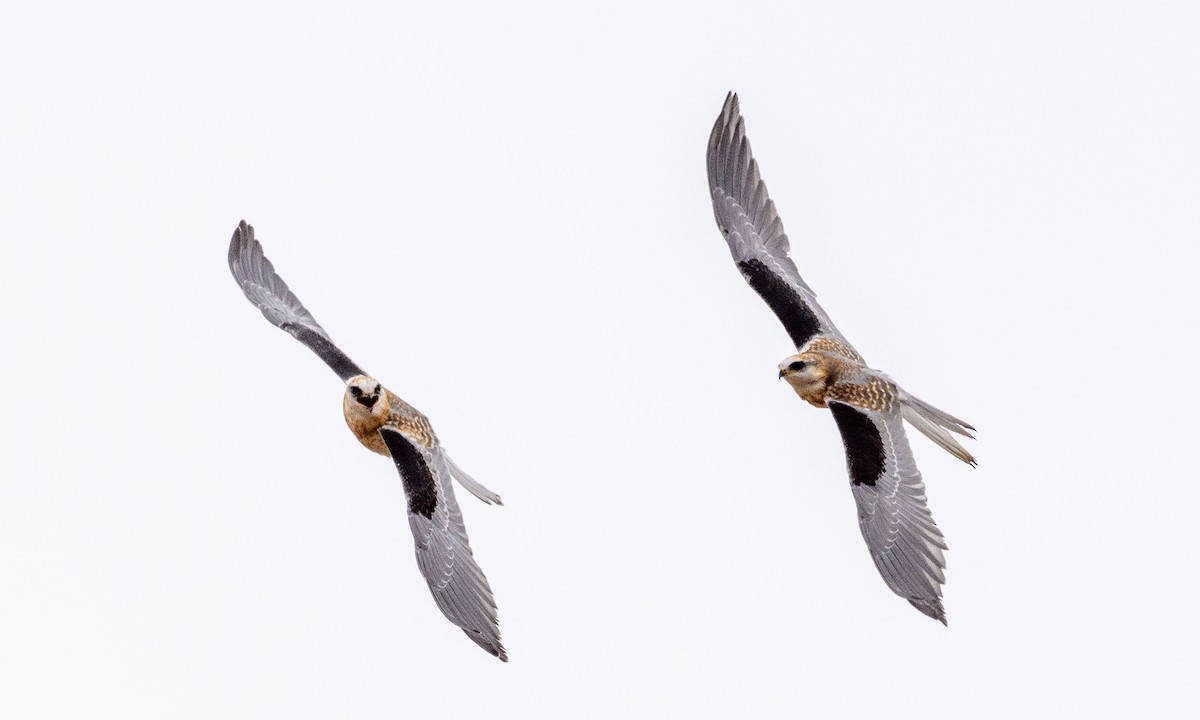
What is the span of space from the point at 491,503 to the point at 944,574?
412 cm

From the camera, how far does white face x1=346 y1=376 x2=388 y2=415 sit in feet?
66.9

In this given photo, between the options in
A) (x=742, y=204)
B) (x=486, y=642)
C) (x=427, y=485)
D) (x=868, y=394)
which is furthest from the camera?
(x=742, y=204)

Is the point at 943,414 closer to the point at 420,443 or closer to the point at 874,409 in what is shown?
the point at 874,409

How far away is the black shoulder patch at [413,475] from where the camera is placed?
64.9 ft

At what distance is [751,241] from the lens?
856 inches

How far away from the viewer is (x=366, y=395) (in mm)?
20375

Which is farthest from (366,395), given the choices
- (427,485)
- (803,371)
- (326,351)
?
(803,371)

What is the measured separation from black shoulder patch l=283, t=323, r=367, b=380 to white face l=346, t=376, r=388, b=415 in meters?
0.88

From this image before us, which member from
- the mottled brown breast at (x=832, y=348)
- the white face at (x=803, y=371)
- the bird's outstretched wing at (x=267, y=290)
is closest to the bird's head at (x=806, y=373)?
the white face at (x=803, y=371)

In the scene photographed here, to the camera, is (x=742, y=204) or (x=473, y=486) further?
(x=742, y=204)

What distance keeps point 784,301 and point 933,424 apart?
2198 millimetres

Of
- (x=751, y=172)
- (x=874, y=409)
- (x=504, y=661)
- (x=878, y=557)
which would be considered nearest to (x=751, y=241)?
(x=751, y=172)

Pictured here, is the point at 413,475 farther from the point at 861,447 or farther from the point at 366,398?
the point at 861,447

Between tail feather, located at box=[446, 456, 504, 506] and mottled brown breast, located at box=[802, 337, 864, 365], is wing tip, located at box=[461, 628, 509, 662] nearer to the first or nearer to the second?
tail feather, located at box=[446, 456, 504, 506]
